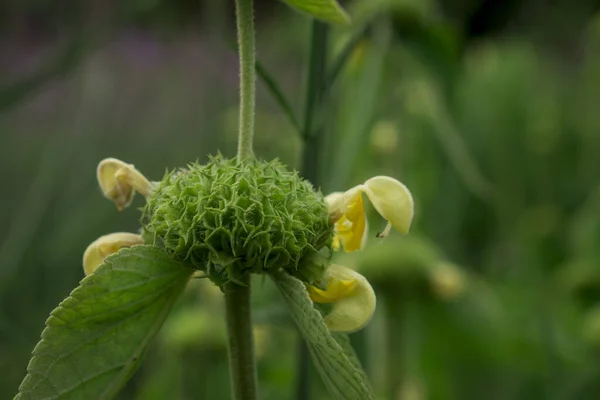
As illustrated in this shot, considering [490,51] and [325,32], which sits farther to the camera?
[490,51]

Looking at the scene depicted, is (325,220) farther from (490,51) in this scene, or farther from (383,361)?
(490,51)

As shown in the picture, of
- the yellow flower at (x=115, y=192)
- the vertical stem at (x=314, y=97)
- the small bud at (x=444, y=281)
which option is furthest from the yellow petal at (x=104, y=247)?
the small bud at (x=444, y=281)

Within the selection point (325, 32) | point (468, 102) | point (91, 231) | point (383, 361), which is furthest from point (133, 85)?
point (325, 32)

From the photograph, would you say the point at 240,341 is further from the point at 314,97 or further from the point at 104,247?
the point at 314,97

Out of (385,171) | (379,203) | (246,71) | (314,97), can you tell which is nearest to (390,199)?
(379,203)

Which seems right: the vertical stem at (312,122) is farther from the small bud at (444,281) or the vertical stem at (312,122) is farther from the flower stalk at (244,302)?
the small bud at (444,281)

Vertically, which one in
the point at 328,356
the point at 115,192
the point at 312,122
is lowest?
the point at 328,356
